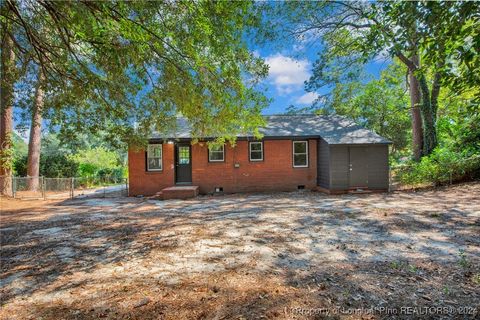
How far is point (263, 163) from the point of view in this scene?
14.0 metres

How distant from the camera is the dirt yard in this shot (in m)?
2.81

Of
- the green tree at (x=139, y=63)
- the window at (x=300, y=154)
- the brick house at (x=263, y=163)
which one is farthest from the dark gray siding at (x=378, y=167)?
the green tree at (x=139, y=63)

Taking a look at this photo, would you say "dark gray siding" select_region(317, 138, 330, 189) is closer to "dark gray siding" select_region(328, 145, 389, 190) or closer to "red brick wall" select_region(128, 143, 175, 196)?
"dark gray siding" select_region(328, 145, 389, 190)

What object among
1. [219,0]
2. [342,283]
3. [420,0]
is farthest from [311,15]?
[342,283]

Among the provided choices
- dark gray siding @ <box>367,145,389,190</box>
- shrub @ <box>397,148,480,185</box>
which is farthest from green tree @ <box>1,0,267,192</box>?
shrub @ <box>397,148,480,185</box>

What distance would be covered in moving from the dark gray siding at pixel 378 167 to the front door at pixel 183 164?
8654mm

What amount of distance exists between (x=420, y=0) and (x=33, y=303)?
5.53m

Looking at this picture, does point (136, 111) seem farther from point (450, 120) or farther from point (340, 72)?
point (450, 120)

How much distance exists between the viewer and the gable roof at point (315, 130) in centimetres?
1316

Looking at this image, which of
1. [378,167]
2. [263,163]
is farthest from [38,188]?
[378,167]

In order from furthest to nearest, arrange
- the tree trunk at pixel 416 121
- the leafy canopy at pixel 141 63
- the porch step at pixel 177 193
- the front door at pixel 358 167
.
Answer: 1. the tree trunk at pixel 416 121
2. the front door at pixel 358 167
3. the porch step at pixel 177 193
4. the leafy canopy at pixel 141 63

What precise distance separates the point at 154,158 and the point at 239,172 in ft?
13.8

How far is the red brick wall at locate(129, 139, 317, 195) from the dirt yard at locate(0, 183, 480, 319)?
6.32 metres

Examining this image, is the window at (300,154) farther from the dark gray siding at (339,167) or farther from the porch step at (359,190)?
the porch step at (359,190)
